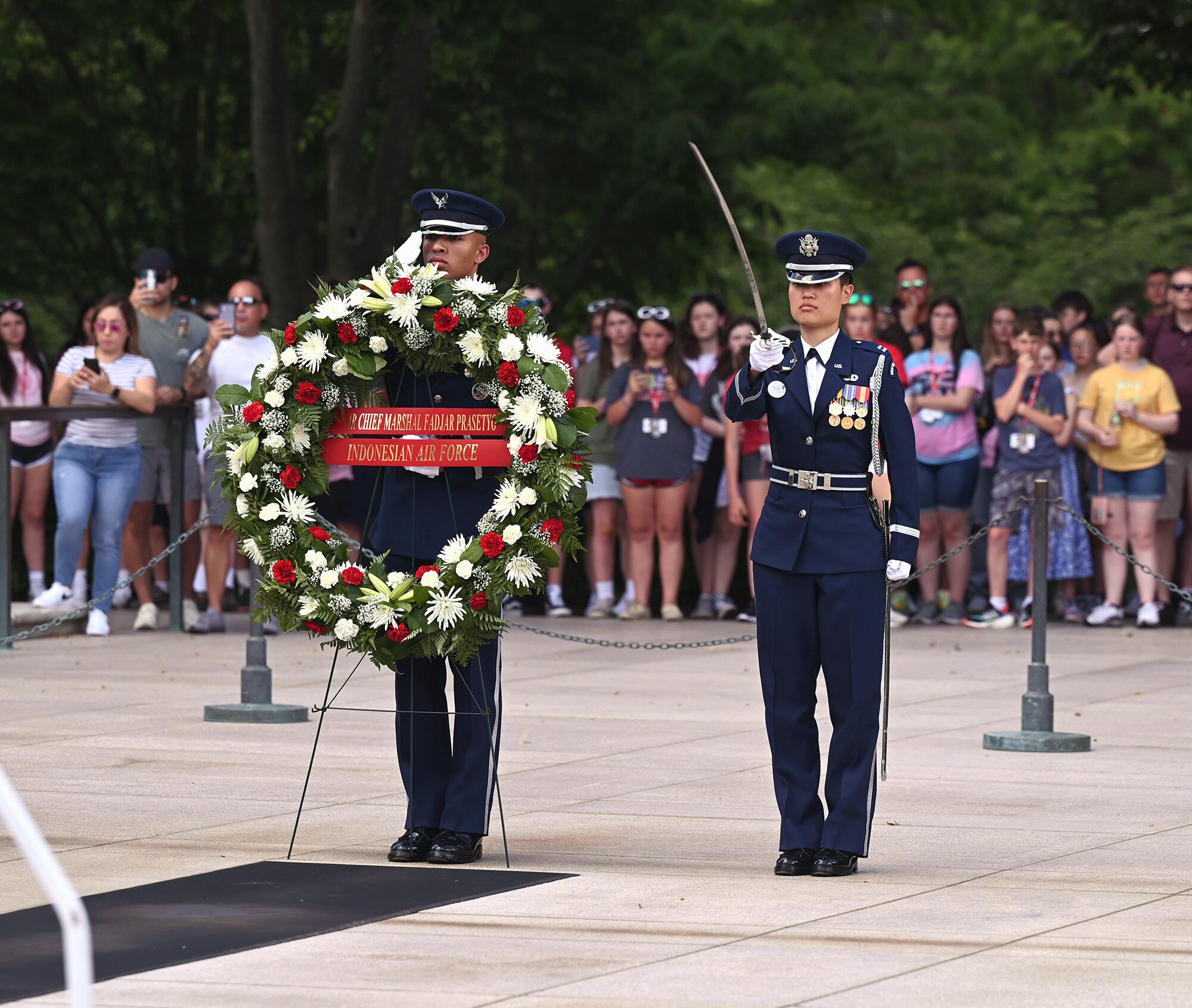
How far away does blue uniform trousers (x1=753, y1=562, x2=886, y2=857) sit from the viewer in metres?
7.48

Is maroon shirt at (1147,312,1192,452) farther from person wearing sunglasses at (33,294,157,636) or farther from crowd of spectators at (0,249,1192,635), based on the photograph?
person wearing sunglasses at (33,294,157,636)

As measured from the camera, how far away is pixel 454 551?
295 inches

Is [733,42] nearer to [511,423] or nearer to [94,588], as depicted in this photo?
[94,588]

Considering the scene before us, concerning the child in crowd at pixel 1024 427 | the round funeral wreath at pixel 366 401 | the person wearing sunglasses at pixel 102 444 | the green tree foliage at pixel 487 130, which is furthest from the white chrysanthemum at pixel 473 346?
the green tree foliage at pixel 487 130

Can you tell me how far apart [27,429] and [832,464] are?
31.1 feet

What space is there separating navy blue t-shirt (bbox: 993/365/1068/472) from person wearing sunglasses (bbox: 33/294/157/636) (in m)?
5.85

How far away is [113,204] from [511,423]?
19.4 metres

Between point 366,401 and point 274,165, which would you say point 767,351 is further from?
point 274,165

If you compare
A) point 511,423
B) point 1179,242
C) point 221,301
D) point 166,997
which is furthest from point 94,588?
point 1179,242

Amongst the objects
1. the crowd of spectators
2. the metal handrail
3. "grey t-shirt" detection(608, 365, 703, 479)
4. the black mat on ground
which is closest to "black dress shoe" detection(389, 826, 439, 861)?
the black mat on ground

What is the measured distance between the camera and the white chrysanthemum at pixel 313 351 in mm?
7574

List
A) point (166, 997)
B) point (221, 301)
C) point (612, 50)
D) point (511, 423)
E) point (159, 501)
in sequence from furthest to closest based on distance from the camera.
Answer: point (612, 50), point (221, 301), point (159, 501), point (511, 423), point (166, 997)

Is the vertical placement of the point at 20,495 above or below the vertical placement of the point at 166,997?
above

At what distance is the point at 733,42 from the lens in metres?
25.9
